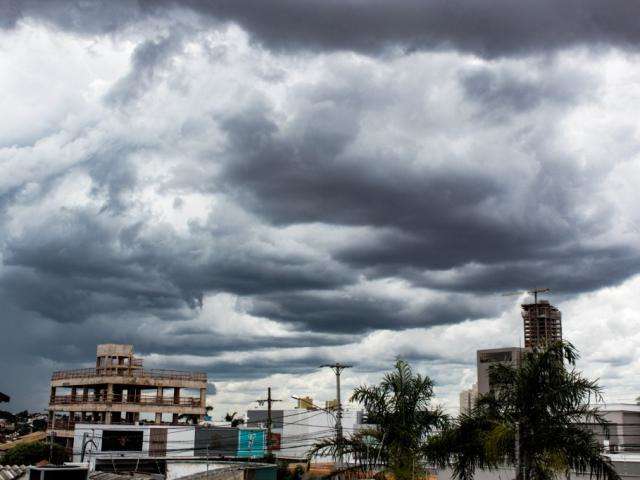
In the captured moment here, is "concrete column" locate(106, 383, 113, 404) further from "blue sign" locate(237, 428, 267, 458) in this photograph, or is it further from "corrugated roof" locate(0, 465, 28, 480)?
"corrugated roof" locate(0, 465, 28, 480)

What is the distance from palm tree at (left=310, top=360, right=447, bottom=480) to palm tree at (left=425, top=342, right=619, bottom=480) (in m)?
5.85

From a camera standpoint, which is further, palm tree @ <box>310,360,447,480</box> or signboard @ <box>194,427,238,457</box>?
signboard @ <box>194,427,238,457</box>

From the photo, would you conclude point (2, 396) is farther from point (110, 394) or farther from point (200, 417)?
point (200, 417)

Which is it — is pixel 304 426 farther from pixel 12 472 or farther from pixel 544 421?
pixel 544 421

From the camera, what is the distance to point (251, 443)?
305 ft

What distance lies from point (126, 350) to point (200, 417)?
13330 mm

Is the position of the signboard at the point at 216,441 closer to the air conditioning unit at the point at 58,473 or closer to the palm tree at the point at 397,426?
the air conditioning unit at the point at 58,473

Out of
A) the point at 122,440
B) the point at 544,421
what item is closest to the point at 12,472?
the point at 544,421

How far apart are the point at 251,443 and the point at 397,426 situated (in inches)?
2374

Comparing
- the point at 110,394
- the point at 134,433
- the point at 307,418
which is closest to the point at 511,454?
the point at 134,433

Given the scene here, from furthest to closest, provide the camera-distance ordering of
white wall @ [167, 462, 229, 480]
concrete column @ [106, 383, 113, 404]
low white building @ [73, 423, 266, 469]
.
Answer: concrete column @ [106, 383, 113, 404] → low white building @ [73, 423, 266, 469] → white wall @ [167, 462, 229, 480]

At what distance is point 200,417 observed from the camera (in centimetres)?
9638

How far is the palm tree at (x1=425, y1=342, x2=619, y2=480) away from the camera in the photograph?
93.1 feet

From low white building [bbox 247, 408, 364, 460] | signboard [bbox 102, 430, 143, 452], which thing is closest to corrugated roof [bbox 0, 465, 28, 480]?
signboard [bbox 102, 430, 143, 452]
